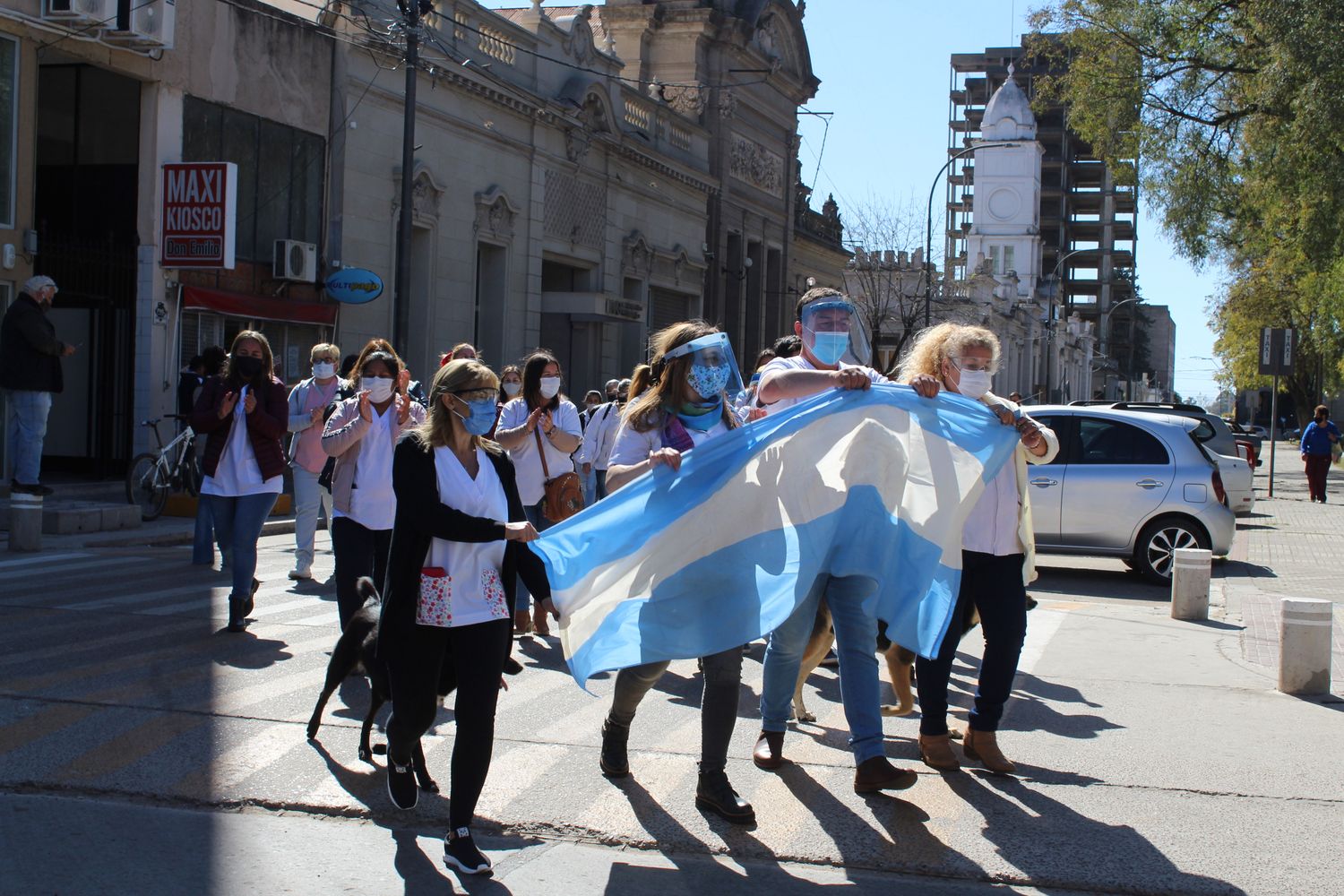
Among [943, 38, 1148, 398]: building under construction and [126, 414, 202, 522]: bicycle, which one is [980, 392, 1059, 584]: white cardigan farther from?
[943, 38, 1148, 398]: building under construction

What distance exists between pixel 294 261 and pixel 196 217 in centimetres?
269

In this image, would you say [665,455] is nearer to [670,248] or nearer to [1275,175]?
[1275,175]

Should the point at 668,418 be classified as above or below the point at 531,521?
above

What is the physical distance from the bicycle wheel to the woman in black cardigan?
38.7ft

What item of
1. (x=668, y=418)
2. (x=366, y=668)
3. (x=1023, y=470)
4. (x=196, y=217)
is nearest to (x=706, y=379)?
(x=668, y=418)

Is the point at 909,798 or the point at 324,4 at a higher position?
the point at 324,4

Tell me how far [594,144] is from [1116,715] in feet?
91.0

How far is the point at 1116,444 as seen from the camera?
14609 millimetres

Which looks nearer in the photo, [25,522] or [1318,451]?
[25,522]

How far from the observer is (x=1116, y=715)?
25.7 feet

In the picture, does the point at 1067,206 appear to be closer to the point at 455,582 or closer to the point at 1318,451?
the point at 1318,451

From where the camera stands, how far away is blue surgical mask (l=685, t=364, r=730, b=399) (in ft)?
19.3

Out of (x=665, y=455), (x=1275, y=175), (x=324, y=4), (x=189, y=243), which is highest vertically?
(x=324, y=4)

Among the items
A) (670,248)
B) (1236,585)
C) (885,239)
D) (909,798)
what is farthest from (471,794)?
(885,239)
